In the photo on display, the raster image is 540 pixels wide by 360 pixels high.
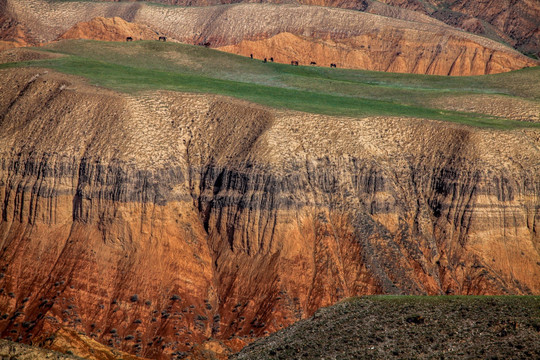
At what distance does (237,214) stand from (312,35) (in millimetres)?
82293

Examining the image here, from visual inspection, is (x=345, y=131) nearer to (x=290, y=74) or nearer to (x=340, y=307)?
(x=340, y=307)

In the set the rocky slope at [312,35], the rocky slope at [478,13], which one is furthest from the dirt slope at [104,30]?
the rocky slope at [478,13]

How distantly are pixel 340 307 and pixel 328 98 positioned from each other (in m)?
33.8

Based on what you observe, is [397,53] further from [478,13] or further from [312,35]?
[478,13]

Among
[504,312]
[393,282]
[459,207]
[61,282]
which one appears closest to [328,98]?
[459,207]

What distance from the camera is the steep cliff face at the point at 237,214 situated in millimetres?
52156

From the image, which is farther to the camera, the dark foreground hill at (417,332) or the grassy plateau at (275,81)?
the grassy plateau at (275,81)

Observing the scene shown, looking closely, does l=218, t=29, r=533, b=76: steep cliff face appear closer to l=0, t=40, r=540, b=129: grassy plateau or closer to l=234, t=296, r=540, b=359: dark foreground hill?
l=0, t=40, r=540, b=129: grassy plateau

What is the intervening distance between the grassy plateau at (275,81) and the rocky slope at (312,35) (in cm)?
2263

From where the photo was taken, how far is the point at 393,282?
173 ft

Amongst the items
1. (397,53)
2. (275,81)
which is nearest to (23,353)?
(275,81)

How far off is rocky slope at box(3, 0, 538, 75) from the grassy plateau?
2263cm

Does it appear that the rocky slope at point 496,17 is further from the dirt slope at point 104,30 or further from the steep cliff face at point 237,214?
the steep cliff face at point 237,214

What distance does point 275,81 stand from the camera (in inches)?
3342
